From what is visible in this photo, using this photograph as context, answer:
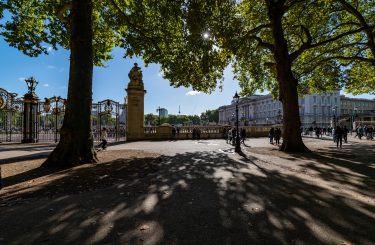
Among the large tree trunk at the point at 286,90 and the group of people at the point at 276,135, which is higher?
the large tree trunk at the point at 286,90

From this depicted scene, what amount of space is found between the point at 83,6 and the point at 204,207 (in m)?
9.92

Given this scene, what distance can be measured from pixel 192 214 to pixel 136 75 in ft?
80.2

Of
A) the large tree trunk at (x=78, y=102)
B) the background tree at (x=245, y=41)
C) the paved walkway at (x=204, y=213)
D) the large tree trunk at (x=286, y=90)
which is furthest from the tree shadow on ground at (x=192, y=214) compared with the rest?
the background tree at (x=245, y=41)

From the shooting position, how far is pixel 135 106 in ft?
88.0

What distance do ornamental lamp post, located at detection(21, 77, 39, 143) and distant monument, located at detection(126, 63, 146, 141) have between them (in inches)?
349

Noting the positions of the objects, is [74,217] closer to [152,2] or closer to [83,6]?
[83,6]

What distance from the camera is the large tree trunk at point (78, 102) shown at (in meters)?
9.62

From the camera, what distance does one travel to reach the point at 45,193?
19.4 ft

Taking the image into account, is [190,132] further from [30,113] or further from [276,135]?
[30,113]

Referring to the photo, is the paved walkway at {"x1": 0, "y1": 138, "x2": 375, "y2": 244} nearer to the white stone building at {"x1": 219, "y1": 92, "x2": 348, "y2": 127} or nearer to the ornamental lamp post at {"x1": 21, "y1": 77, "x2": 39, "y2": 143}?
the ornamental lamp post at {"x1": 21, "y1": 77, "x2": 39, "y2": 143}

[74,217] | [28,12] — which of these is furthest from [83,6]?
[74,217]

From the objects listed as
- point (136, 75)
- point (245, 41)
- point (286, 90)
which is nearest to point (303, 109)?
point (136, 75)

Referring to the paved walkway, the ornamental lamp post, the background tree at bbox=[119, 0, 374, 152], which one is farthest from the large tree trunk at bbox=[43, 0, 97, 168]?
the ornamental lamp post

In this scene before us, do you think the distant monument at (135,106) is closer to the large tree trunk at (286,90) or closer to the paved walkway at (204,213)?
the large tree trunk at (286,90)
